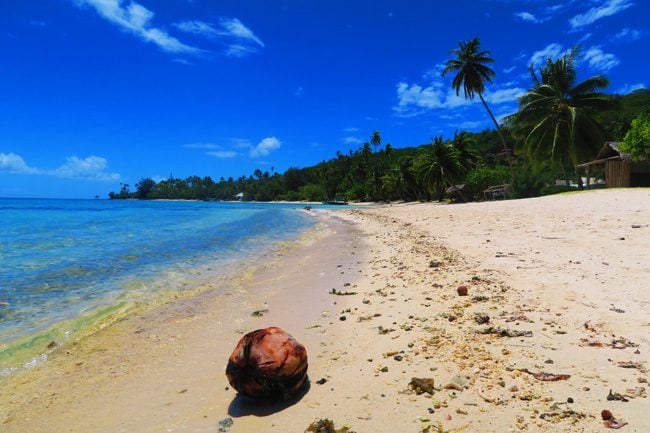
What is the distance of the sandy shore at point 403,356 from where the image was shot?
10.1ft

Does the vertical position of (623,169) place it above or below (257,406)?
above

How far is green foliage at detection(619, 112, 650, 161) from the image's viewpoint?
25320 millimetres

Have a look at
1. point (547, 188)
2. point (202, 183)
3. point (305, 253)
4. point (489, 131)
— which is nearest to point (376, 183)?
point (489, 131)

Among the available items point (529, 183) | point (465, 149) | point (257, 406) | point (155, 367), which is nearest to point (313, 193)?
point (465, 149)

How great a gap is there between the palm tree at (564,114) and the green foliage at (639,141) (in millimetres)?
4852

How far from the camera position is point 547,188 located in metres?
34.6

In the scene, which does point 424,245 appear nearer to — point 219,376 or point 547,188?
point 219,376

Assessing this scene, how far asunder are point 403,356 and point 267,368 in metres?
1.57

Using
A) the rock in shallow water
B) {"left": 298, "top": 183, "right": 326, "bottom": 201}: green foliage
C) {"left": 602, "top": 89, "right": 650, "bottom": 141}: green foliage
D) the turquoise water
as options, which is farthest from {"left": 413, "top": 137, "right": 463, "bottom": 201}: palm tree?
{"left": 298, "top": 183, "right": 326, "bottom": 201}: green foliage

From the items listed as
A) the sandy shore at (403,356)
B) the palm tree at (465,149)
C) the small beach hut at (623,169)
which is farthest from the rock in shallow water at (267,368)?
the palm tree at (465,149)

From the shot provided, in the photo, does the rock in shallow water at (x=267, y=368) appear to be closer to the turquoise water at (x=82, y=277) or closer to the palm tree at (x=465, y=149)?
the turquoise water at (x=82, y=277)

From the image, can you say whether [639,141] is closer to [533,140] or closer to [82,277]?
[533,140]

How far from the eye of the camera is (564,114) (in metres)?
33.0

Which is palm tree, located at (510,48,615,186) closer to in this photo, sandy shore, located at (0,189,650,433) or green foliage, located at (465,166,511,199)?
green foliage, located at (465,166,511,199)
